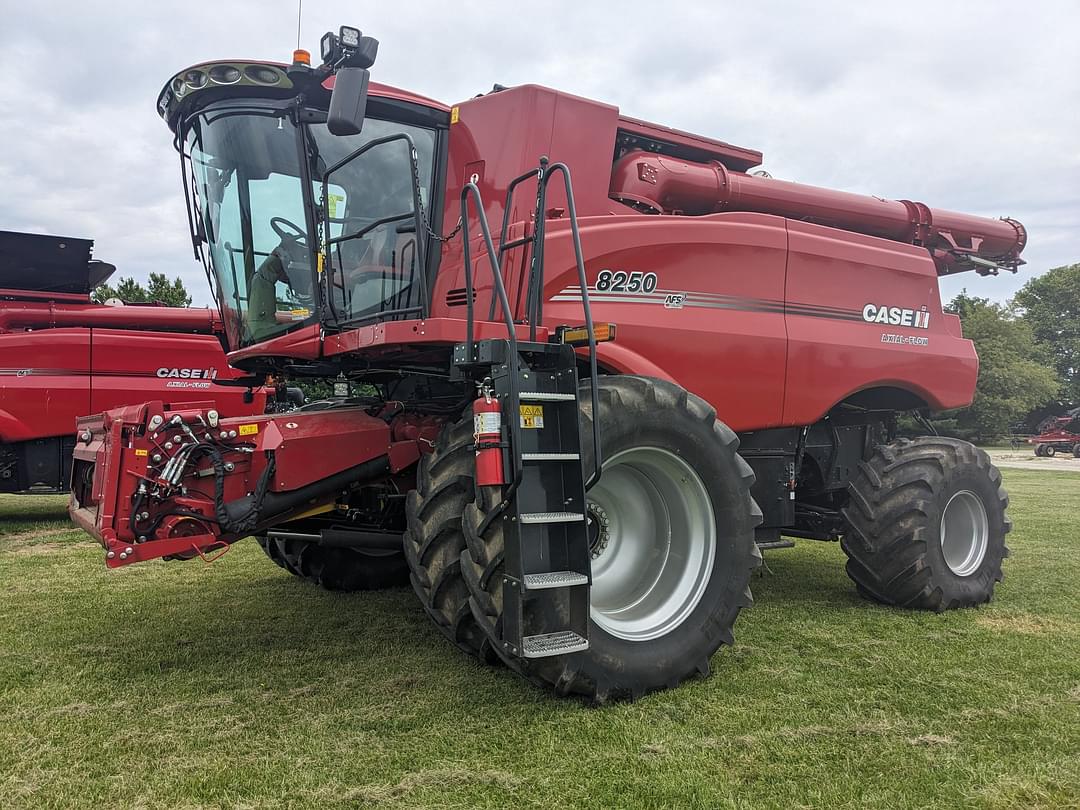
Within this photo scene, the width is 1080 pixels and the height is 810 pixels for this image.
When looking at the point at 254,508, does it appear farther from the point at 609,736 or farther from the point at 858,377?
the point at 858,377

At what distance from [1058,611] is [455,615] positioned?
4.06m

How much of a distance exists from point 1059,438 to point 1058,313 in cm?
3183

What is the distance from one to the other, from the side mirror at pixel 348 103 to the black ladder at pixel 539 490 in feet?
2.05

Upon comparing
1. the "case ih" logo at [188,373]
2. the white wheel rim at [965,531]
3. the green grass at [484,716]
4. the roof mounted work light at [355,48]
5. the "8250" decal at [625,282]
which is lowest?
the green grass at [484,716]

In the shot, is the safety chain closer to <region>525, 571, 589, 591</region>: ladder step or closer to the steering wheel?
the steering wheel

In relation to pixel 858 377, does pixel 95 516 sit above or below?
below

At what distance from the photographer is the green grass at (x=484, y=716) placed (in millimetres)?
2605

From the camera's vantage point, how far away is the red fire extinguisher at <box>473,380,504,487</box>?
10.1 feet

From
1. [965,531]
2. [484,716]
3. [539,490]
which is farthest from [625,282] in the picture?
[965,531]

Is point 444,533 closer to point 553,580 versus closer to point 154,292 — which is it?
point 553,580

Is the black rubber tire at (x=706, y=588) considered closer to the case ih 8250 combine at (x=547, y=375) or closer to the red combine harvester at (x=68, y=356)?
the case ih 8250 combine at (x=547, y=375)

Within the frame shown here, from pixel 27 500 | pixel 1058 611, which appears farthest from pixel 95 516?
pixel 27 500

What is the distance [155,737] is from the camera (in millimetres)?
2963

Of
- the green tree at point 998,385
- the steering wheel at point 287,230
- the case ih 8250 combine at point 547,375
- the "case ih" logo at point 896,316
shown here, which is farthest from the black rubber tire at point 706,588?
the green tree at point 998,385
